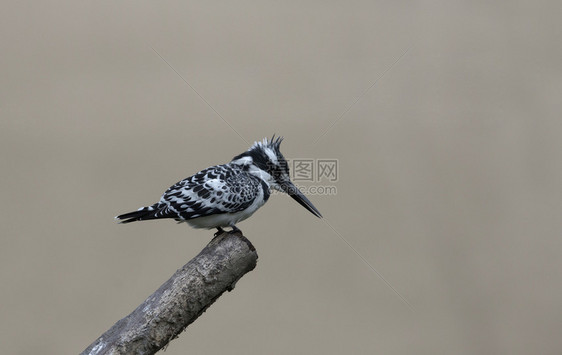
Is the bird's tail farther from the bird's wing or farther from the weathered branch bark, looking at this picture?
the weathered branch bark

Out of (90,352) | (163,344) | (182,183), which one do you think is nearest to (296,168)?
(182,183)

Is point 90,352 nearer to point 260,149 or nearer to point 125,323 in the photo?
point 125,323

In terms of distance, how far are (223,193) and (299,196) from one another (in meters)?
0.76

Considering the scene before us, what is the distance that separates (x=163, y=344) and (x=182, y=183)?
1.01m

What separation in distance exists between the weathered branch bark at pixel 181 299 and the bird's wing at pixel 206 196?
0.21 meters

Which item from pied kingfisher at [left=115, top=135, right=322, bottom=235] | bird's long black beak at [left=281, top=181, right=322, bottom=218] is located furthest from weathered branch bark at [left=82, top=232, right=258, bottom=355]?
bird's long black beak at [left=281, top=181, right=322, bottom=218]

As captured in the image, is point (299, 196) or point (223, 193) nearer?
point (223, 193)

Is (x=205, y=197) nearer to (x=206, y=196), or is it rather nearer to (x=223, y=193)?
(x=206, y=196)

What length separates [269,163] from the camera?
137 inches

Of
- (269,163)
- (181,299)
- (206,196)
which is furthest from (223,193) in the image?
(181,299)

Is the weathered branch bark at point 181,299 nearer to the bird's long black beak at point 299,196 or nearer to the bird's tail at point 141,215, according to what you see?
the bird's tail at point 141,215

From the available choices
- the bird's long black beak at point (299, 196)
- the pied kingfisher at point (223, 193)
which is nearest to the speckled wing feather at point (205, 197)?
the pied kingfisher at point (223, 193)

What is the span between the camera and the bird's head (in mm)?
3475

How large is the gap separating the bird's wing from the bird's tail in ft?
0.09
